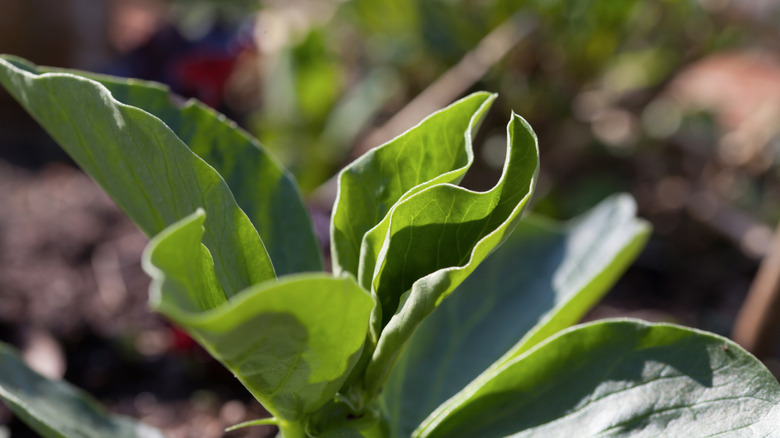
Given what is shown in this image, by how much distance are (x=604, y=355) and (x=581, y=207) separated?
3.76 feet

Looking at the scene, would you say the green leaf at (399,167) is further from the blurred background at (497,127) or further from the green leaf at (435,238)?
the blurred background at (497,127)

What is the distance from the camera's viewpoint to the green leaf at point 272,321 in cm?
34

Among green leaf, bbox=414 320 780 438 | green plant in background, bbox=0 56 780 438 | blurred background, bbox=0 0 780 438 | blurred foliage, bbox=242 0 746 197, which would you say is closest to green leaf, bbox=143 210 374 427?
green plant in background, bbox=0 56 780 438

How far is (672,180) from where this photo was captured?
5.95 ft

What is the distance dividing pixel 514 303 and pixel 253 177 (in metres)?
0.29

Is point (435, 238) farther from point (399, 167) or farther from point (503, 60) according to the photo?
point (503, 60)

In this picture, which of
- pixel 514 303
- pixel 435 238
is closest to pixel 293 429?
pixel 435 238

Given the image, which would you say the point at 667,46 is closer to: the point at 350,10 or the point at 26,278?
the point at 350,10

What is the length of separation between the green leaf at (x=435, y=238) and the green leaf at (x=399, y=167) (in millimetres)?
30

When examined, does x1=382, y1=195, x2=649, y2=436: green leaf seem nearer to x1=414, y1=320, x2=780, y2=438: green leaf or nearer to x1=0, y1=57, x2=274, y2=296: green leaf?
x1=414, y1=320, x2=780, y2=438: green leaf

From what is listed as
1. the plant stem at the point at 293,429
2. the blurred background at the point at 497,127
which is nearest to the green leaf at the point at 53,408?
the plant stem at the point at 293,429

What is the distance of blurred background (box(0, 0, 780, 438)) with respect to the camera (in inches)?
58.1

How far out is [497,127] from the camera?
182 cm

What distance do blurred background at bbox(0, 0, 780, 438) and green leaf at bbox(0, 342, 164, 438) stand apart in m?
0.58
